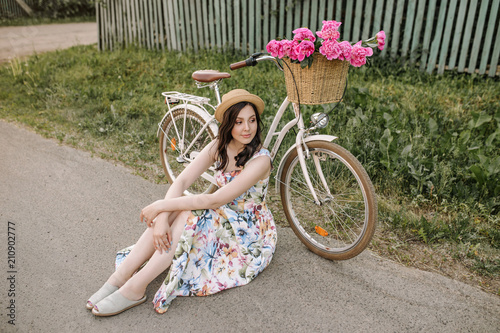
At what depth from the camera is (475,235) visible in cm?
294

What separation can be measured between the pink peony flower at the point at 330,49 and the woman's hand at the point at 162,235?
1402mm

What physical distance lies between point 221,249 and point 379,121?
8.11 ft

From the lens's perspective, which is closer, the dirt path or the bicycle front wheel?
the bicycle front wheel

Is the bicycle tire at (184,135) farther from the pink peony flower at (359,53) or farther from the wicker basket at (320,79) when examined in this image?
the pink peony flower at (359,53)

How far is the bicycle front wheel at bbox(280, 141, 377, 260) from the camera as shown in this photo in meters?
2.56

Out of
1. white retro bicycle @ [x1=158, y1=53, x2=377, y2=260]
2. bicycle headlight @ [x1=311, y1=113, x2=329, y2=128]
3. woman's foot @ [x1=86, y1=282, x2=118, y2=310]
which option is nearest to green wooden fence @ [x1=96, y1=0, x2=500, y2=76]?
white retro bicycle @ [x1=158, y1=53, x2=377, y2=260]

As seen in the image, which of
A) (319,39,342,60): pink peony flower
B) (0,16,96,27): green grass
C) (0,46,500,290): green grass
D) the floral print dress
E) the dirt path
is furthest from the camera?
(0,16,96,27): green grass

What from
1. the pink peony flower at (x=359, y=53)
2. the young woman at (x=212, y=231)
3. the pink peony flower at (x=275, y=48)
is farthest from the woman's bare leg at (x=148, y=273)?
the pink peony flower at (x=359, y=53)

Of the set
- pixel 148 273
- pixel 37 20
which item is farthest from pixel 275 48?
pixel 37 20

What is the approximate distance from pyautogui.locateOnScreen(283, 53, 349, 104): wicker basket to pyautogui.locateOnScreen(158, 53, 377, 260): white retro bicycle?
211mm

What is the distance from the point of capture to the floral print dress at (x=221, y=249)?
2480 millimetres

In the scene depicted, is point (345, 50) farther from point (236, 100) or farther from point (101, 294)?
point (101, 294)

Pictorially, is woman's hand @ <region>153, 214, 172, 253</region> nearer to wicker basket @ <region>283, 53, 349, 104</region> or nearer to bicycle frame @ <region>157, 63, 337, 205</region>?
bicycle frame @ <region>157, 63, 337, 205</region>

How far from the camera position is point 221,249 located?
8.63ft
